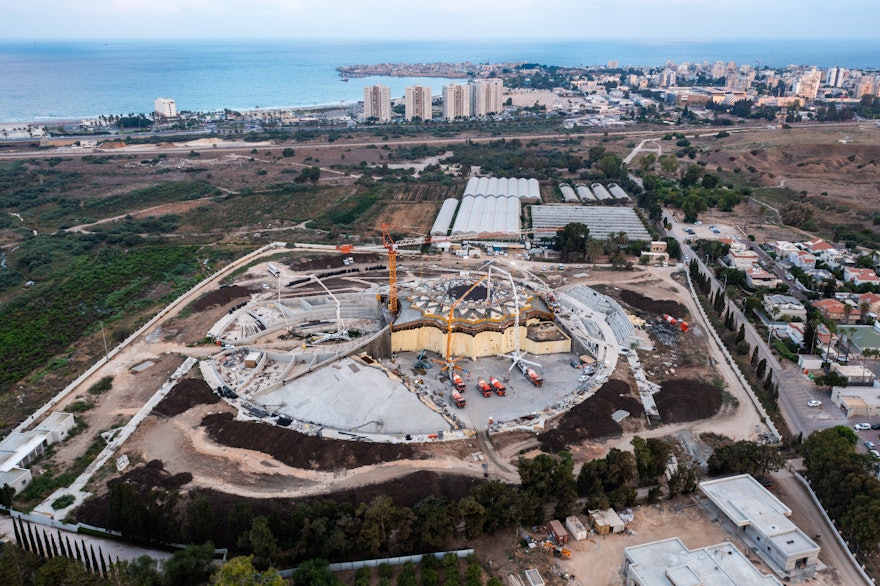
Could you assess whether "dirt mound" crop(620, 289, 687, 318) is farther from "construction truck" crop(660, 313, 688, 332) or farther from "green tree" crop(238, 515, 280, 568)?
"green tree" crop(238, 515, 280, 568)

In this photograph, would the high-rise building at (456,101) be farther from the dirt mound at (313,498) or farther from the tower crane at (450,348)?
the dirt mound at (313,498)

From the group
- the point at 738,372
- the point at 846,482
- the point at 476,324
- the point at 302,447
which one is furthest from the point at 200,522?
the point at 738,372

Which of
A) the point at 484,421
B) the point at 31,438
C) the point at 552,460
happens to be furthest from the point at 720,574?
the point at 31,438

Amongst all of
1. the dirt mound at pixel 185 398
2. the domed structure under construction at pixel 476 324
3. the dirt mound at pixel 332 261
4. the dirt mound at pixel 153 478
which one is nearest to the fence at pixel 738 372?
the domed structure under construction at pixel 476 324

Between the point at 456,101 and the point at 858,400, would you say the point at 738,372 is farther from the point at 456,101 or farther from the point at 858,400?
the point at 456,101

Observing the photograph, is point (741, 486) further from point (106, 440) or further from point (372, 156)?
point (372, 156)
